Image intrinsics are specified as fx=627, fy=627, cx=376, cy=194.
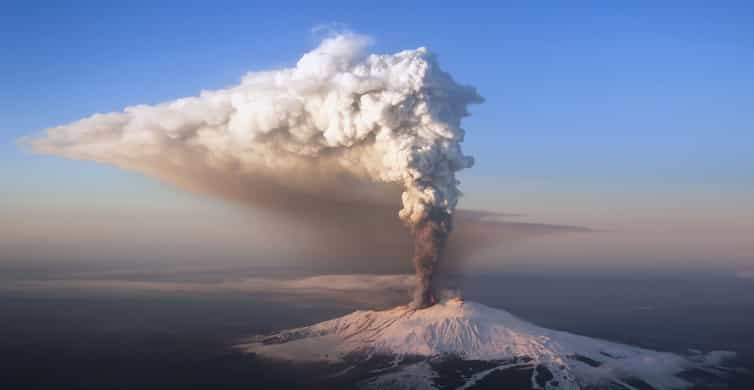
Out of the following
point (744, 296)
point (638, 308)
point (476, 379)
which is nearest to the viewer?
point (476, 379)

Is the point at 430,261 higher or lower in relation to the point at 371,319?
higher

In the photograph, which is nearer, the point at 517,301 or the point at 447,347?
the point at 447,347

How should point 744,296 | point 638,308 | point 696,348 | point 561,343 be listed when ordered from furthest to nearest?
point 744,296 < point 638,308 < point 696,348 < point 561,343

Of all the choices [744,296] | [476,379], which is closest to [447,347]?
[476,379]

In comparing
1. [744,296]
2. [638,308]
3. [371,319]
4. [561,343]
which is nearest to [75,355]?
[371,319]

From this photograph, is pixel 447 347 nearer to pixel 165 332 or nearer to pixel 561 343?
pixel 561 343

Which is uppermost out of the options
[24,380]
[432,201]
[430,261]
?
[432,201]
